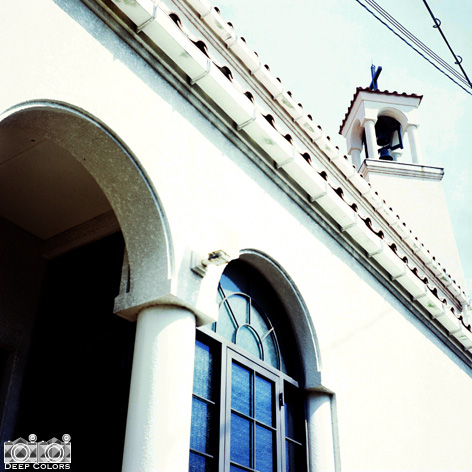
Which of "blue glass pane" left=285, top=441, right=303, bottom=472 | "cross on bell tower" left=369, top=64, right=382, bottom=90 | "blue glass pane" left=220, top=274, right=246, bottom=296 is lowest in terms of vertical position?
"blue glass pane" left=285, top=441, right=303, bottom=472

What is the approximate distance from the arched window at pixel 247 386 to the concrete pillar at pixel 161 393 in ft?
1.91

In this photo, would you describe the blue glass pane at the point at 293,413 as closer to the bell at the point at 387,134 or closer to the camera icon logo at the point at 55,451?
the camera icon logo at the point at 55,451

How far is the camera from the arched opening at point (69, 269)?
4680 mm

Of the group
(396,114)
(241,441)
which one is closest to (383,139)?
(396,114)

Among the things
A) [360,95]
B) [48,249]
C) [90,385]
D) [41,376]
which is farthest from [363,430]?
[360,95]

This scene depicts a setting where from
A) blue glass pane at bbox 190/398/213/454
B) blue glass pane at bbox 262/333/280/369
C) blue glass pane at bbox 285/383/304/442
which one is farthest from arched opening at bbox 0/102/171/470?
blue glass pane at bbox 285/383/304/442

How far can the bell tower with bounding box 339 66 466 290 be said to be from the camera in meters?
13.3

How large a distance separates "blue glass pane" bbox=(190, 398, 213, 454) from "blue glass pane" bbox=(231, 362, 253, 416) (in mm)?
359

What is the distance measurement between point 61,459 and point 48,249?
7.66 feet

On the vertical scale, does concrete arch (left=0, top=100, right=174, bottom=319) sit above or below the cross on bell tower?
below

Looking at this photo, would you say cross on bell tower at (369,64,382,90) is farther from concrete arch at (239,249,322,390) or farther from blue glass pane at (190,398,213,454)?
blue glass pane at (190,398,213,454)

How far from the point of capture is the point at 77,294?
20.2ft

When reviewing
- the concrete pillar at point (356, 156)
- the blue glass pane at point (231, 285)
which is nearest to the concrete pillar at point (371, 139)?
the concrete pillar at point (356, 156)

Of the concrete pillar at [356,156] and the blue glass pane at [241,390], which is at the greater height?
the concrete pillar at [356,156]
